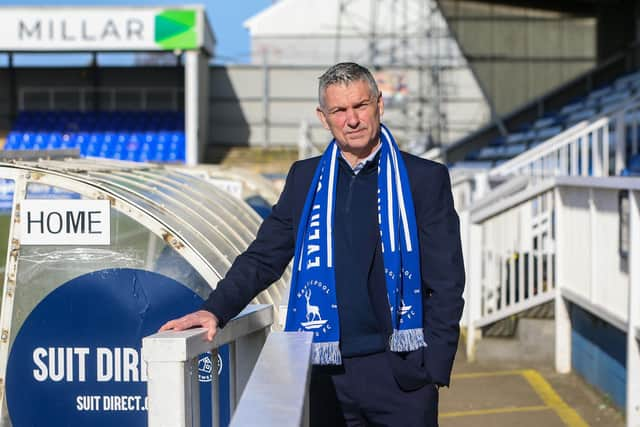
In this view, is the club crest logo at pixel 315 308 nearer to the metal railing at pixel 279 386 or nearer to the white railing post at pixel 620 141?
the metal railing at pixel 279 386

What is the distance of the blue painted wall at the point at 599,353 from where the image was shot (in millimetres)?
7469

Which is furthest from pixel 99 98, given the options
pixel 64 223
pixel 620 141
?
pixel 64 223

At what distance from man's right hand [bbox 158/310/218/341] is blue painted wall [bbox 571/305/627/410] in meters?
4.44

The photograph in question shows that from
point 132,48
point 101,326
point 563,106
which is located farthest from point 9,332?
point 132,48

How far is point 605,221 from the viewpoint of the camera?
25.8 feet

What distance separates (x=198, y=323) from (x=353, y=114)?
84cm

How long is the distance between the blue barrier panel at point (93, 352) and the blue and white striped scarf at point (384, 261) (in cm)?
197

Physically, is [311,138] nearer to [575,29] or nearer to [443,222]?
[575,29]

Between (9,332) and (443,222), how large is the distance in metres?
2.77

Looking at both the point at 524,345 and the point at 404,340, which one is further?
the point at 524,345

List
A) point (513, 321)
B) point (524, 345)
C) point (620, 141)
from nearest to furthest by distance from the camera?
point (524, 345)
point (513, 321)
point (620, 141)

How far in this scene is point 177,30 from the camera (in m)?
32.5

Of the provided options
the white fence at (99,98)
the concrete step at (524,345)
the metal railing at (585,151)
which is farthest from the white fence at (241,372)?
the white fence at (99,98)

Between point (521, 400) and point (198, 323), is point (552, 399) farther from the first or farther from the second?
point (198, 323)
